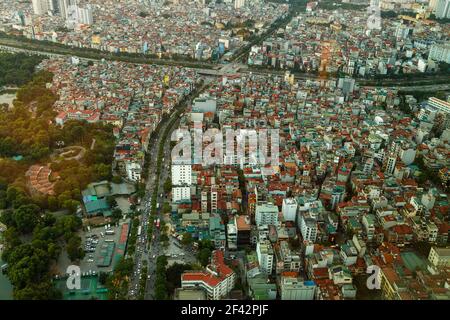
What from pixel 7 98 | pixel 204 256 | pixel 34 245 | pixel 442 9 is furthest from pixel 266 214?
pixel 442 9

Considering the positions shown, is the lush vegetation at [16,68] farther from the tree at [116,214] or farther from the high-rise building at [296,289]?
the high-rise building at [296,289]

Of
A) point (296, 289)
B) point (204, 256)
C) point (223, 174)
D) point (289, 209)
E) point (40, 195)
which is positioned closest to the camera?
point (296, 289)

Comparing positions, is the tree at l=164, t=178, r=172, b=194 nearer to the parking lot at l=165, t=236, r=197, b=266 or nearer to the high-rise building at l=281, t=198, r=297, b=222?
the parking lot at l=165, t=236, r=197, b=266

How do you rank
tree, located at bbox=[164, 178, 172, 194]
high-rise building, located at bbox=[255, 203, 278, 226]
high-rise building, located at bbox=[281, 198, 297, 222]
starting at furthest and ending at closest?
1. tree, located at bbox=[164, 178, 172, 194]
2. high-rise building, located at bbox=[281, 198, 297, 222]
3. high-rise building, located at bbox=[255, 203, 278, 226]

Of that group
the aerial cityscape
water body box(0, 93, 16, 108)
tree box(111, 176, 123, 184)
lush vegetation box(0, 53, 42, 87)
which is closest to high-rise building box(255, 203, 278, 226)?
the aerial cityscape

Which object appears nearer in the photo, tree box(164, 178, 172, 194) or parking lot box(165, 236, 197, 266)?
parking lot box(165, 236, 197, 266)

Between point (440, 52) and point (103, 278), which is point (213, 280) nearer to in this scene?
point (103, 278)

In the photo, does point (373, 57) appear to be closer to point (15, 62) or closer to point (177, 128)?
point (177, 128)
